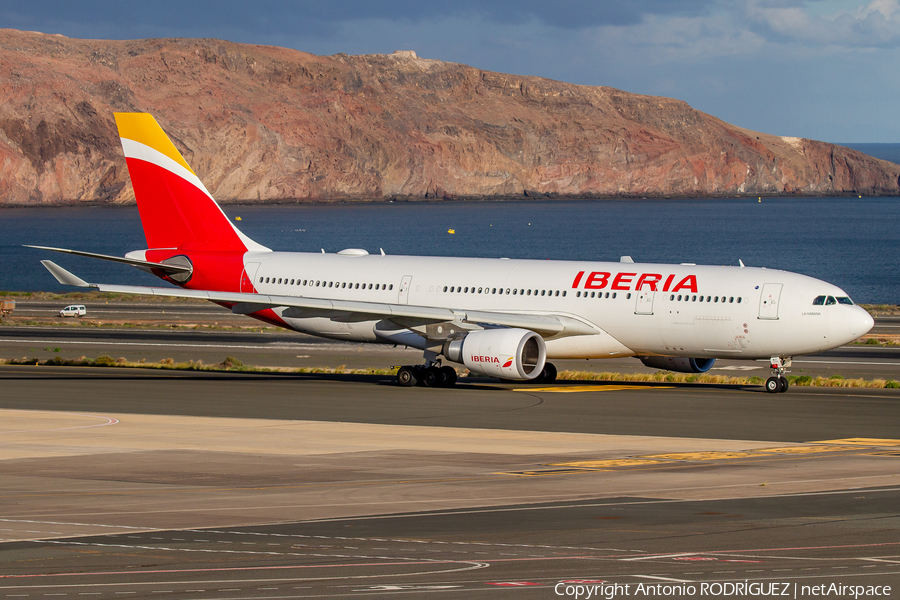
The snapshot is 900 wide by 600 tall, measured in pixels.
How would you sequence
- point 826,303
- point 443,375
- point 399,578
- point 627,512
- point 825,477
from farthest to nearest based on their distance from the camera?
point 443,375 < point 826,303 < point 825,477 < point 627,512 < point 399,578

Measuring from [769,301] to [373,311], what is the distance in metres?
13.0

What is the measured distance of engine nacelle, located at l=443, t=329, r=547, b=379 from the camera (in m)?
35.2

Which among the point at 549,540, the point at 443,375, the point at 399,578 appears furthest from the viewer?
the point at 443,375

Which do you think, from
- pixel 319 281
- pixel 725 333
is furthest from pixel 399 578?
pixel 319 281

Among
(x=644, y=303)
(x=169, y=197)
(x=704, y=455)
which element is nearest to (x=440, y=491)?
(x=704, y=455)

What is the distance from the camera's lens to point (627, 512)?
16906 mm

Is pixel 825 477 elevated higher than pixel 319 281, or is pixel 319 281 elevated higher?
pixel 319 281

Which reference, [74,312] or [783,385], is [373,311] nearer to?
[783,385]

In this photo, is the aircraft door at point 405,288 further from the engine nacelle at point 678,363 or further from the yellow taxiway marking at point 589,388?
the engine nacelle at point 678,363

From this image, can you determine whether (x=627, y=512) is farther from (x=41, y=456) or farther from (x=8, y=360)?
(x=8, y=360)

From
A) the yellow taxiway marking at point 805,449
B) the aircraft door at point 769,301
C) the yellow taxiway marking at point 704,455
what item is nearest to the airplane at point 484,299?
the aircraft door at point 769,301

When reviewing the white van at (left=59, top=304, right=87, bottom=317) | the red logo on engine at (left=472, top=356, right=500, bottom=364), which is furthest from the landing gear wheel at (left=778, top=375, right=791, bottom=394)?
the white van at (left=59, top=304, right=87, bottom=317)

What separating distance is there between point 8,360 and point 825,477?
1545 inches

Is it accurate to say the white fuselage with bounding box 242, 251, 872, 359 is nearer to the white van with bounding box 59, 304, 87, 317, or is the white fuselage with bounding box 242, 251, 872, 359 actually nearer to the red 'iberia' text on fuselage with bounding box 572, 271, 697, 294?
the red 'iberia' text on fuselage with bounding box 572, 271, 697, 294
